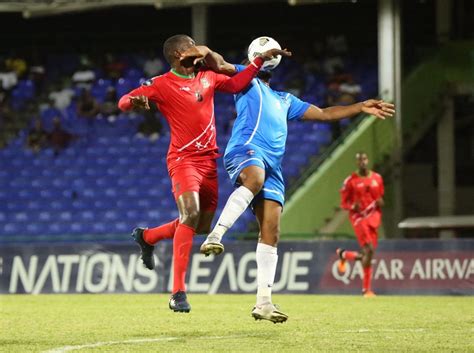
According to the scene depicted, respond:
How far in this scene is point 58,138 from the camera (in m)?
26.2

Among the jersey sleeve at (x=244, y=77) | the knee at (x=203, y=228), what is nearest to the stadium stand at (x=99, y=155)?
the knee at (x=203, y=228)

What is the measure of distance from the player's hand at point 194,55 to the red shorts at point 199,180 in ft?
2.87

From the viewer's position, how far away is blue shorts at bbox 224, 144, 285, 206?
9586 mm

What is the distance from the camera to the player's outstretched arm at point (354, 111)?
32.4 ft

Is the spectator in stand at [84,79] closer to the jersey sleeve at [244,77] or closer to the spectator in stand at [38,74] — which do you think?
the spectator in stand at [38,74]

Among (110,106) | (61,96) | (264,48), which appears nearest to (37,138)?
(61,96)

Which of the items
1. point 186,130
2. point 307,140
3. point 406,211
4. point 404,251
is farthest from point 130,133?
point 186,130

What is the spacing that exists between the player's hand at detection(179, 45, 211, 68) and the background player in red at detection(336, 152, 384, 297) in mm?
8348

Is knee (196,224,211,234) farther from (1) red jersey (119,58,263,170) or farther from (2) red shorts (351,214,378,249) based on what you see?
(2) red shorts (351,214,378,249)

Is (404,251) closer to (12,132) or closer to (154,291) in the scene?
(154,291)

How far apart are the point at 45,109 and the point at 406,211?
8766mm

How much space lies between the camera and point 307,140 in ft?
78.0

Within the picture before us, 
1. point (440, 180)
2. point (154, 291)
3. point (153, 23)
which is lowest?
point (154, 291)

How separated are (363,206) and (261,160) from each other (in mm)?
8916
